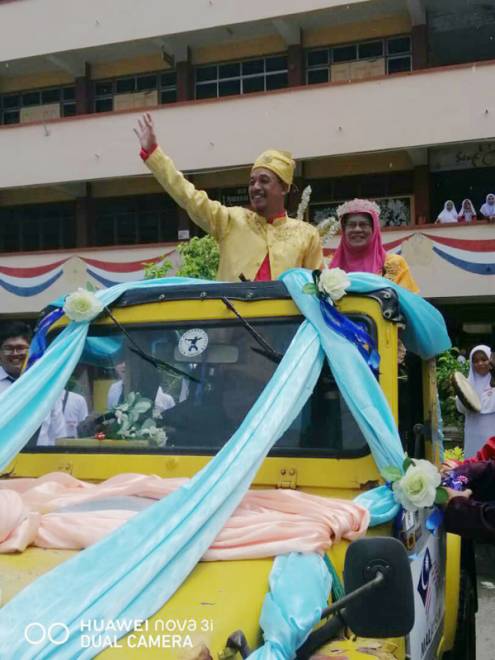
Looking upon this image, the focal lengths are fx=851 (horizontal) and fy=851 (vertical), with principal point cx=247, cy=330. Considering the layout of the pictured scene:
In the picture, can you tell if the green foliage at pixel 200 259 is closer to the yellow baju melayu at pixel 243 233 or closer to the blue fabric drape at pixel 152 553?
the yellow baju melayu at pixel 243 233

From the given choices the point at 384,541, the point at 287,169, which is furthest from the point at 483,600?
the point at 384,541

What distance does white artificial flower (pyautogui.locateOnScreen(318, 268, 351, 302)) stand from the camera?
2994mm

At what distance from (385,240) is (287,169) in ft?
40.2

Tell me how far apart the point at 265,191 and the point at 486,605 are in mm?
3842

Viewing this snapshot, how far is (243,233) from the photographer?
164 inches

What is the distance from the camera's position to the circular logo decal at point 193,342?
3174 millimetres

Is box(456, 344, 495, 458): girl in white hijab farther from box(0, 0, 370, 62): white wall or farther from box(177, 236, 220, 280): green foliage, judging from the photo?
box(0, 0, 370, 62): white wall

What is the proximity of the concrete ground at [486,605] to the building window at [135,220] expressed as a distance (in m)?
13.7

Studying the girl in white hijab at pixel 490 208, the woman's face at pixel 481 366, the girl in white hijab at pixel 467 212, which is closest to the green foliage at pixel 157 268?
the girl in white hijab at pixel 467 212

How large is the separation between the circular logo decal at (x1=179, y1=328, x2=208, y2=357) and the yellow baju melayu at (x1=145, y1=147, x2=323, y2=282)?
957 millimetres

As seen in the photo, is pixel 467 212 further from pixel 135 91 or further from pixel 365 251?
pixel 365 251

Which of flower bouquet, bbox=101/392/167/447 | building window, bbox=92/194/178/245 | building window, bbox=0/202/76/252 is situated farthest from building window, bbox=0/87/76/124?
flower bouquet, bbox=101/392/167/447

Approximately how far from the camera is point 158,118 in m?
18.0

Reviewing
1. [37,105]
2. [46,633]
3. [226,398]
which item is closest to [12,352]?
[226,398]
